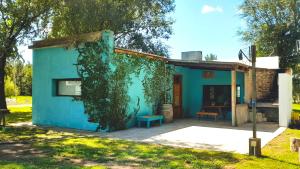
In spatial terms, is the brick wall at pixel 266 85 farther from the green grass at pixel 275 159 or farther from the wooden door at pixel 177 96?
the green grass at pixel 275 159

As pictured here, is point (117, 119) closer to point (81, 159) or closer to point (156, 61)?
point (156, 61)

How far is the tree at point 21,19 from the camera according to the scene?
14890mm

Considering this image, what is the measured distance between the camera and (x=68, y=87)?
1412 centimetres

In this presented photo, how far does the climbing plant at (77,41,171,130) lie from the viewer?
12.5 meters

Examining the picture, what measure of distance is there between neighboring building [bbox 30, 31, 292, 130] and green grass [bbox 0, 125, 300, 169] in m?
3.26

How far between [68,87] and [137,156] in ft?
23.7

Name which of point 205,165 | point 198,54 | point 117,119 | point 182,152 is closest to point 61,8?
point 117,119

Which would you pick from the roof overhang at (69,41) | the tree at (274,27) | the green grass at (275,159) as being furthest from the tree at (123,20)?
the green grass at (275,159)

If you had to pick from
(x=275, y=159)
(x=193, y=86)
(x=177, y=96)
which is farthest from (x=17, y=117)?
(x=275, y=159)

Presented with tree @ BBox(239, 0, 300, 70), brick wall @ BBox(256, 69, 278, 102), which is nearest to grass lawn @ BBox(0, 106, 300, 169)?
brick wall @ BBox(256, 69, 278, 102)

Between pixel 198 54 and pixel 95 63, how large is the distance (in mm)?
9595

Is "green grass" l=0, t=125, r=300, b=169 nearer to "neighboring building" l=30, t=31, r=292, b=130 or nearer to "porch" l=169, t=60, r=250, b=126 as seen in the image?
"neighboring building" l=30, t=31, r=292, b=130

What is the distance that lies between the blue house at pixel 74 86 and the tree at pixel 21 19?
1581 millimetres

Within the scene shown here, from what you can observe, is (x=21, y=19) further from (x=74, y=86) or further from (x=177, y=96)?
(x=177, y=96)
